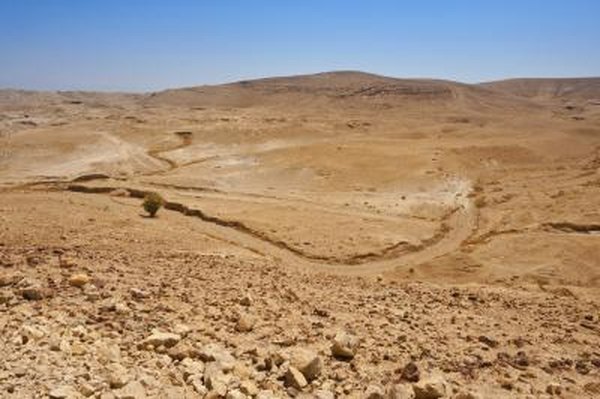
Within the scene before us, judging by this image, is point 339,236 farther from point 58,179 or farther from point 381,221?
point 58,179

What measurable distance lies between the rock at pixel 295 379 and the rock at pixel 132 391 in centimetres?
178

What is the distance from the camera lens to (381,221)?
29.4 m

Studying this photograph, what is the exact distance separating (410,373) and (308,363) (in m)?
1.41

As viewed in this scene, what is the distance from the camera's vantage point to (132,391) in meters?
7.15

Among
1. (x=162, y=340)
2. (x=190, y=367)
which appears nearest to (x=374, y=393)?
(x=190, y=367)

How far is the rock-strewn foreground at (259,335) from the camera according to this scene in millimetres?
7797

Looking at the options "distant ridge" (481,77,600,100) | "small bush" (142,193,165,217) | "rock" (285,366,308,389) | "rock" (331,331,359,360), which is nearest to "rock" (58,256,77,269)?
"rock" (331,331,359,360)

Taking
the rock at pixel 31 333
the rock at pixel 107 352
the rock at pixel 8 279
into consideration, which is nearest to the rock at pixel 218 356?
the rock at pixel 107 352

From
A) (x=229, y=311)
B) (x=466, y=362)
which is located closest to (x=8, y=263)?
(x=229, y=311)

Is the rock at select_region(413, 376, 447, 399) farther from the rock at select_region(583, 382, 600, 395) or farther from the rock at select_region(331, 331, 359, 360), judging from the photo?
the rock at select_region(583, 382, 600, 395)

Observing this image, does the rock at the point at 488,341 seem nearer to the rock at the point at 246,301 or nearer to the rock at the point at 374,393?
the rock at the point at 374,393

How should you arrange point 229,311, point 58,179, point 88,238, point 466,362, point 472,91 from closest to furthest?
1. point 466,362
2. point 229,311
3. point 88,238
4. point 58,179
5. point 472,91

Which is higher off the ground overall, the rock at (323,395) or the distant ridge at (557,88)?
the distant ridge at (557,88)

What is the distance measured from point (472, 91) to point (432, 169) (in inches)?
4233
